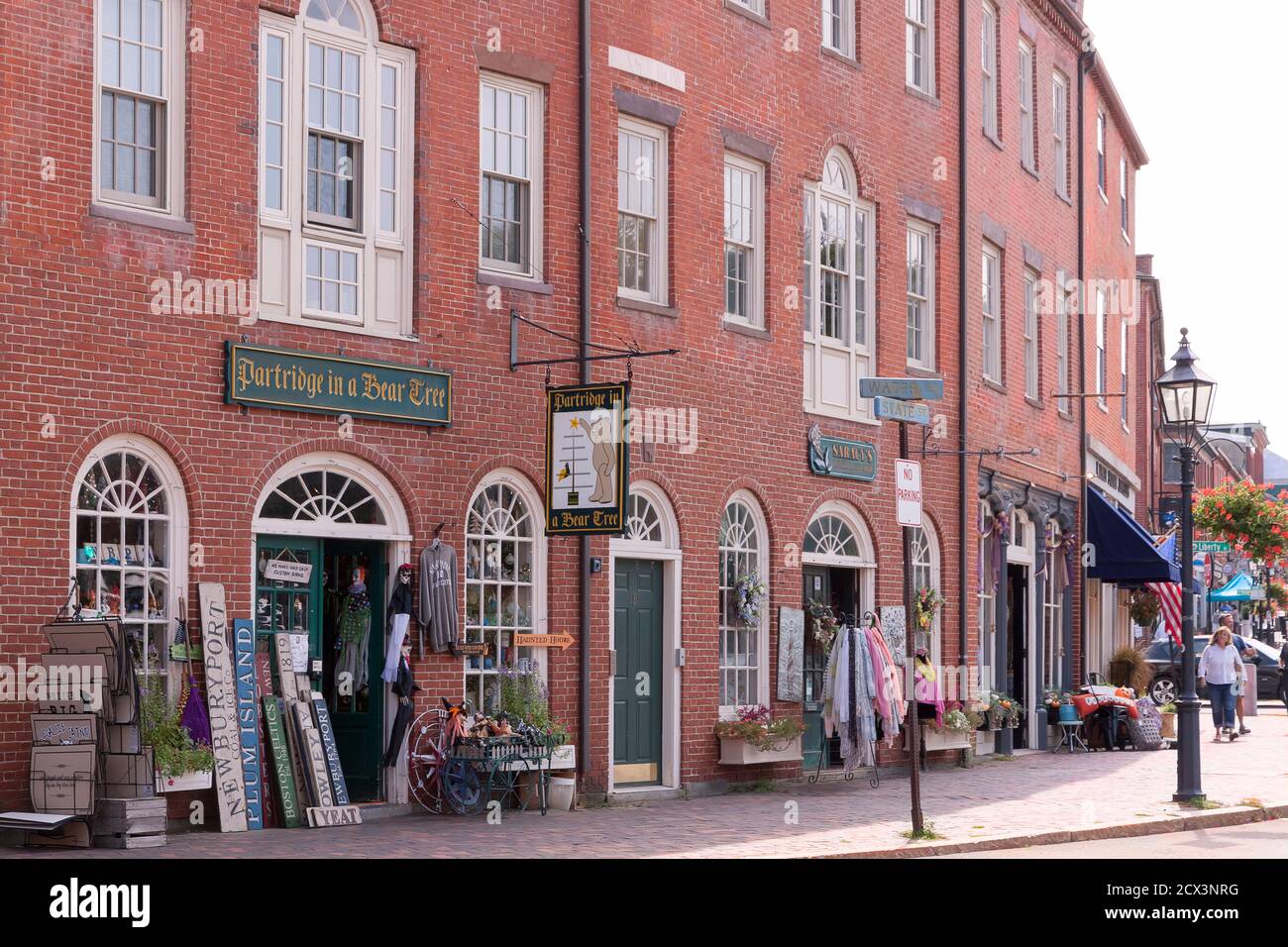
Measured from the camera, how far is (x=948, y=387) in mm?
24688

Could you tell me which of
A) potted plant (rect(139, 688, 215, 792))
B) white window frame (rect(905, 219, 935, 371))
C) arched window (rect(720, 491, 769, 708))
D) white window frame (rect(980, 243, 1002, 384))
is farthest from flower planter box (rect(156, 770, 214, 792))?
white window frame (rect(980, 243, 1002, 384))

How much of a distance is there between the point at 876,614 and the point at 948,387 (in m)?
3.66

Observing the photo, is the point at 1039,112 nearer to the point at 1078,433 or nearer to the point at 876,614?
the point at 1078,433

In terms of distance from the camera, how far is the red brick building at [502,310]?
13.9 m

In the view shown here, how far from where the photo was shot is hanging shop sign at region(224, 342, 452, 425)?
1488 centimetres

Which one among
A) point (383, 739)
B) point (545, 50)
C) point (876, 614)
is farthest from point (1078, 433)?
point (383, 739)

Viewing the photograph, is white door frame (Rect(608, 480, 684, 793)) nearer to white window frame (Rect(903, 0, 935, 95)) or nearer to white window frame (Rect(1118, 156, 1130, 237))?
white window frame (Rect(903, 0, 935, 95))

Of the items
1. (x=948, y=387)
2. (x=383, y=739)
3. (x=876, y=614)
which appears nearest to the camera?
(x=383, y=739)

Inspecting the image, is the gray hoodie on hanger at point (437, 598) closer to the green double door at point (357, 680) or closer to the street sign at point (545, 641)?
the green double door at point (357, 680)

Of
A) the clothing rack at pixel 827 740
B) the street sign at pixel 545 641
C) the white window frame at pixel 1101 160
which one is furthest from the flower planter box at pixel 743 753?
the white window frame at pixel 1101 160

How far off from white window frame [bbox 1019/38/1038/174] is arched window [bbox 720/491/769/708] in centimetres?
1072

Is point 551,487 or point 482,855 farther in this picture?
point 551,487

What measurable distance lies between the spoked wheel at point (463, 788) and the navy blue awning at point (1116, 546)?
17.2 m

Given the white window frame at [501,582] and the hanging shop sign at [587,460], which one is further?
the white window frame at [501,582]
